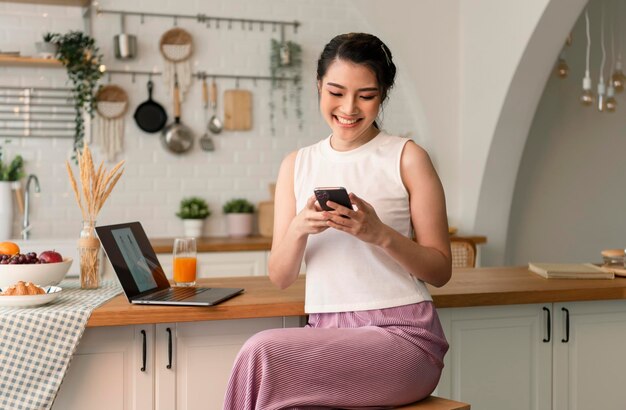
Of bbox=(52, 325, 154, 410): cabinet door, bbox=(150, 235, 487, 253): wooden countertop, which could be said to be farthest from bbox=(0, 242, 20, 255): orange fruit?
bbox=(150, 235, 487, 253): wooden countertop

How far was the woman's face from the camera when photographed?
2293 millimetres

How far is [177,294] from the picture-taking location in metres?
2.71

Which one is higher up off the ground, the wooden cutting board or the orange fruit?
the wooden cutting board

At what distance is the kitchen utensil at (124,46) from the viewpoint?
224 inches

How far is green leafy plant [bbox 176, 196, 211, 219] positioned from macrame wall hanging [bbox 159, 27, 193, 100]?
0.74 metres

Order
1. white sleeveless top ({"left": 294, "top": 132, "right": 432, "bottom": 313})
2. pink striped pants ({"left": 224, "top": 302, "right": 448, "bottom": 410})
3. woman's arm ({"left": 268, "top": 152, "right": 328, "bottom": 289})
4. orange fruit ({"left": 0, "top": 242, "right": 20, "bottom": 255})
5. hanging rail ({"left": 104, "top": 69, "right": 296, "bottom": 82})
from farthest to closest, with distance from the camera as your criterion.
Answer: hanging rail ({"left": 104, "top": 69, "right": 296, "bottom": 82}), orange fruit ({"left": 0, "top": 242, "right": 20, "bottom": 255}), white sleeveless top ({"left": 294, "top": 132, "right": 432, "bottom": 313}), woman's arm ({"left": 268, "top": 152, "right": 328, "bottom": 289}), pink striped pants ({"left": 224, "top": 302, "right": 448, "bottom": 410})

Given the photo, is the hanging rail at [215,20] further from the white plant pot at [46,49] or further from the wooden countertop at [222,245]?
the wooden countertop at [222,245]

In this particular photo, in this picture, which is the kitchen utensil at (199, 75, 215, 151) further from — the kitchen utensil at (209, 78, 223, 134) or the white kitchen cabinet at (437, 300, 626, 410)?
the white kitchen cabinet at (437, 300, 626, 410)

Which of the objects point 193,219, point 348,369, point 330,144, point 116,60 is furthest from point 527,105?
point 348,369

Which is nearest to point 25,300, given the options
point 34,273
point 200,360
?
point 34,273

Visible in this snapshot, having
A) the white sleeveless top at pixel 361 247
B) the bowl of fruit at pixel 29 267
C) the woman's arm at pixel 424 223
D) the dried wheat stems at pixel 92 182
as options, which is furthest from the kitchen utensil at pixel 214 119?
the woman's arm at pixel 424 223

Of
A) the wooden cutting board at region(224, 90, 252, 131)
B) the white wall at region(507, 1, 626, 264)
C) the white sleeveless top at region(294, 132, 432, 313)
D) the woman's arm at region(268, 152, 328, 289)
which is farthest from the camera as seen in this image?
the white wall at region(507, 1, 626, 264)

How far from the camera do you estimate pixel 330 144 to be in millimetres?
2467

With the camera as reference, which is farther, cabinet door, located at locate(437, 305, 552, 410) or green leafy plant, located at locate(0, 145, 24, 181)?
green leafy plant, located at locate(0, 145, 24, 181)
